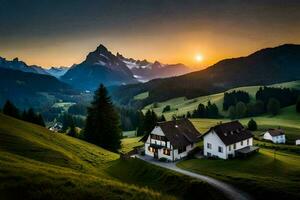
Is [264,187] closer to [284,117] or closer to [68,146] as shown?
[68,146]

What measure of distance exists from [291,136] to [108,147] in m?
83.1

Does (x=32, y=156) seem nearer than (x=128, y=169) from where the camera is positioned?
Yes

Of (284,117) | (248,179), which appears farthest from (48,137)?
(284,117)

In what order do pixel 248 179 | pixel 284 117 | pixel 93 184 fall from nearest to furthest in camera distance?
pixel 93 184
pixel 248 179
pixel 284 117

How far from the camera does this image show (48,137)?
7425 cm

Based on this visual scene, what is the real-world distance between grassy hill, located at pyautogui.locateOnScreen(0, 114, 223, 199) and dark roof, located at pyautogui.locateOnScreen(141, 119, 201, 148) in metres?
16.1

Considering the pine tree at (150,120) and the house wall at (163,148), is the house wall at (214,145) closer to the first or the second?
the house wall at (163,148)

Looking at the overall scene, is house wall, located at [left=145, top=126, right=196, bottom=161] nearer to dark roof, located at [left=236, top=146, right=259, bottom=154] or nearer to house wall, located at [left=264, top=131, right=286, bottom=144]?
dark roof, located at [left=236, top=146, right=259, bottom=154]

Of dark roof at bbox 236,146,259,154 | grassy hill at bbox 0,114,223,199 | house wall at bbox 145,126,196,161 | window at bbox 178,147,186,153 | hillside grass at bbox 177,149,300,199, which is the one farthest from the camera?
window at bbox 178,147,186,153

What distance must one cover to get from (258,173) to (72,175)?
35.0 m

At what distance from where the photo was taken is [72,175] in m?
35.2

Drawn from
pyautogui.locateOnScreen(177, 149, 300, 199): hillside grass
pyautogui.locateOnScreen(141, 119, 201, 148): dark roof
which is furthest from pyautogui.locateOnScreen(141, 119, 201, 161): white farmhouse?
pyautogui.locateOnScreen(177, 149, 300, 199): hillside grass

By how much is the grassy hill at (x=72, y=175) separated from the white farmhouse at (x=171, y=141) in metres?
14.1

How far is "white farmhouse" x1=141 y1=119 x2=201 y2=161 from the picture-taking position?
76.5m
